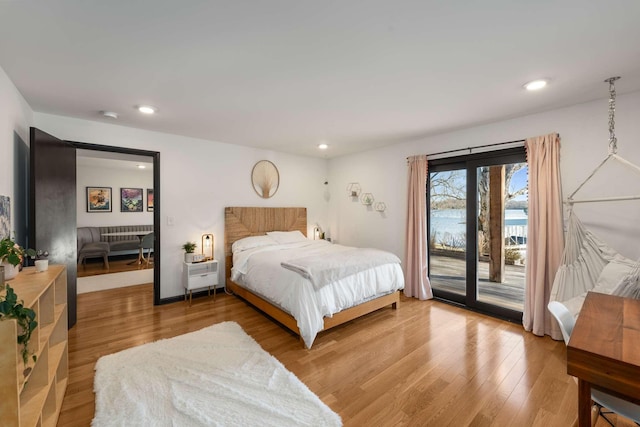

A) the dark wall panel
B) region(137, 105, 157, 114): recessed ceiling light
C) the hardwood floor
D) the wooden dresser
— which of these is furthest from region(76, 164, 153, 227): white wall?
the wooden dresser

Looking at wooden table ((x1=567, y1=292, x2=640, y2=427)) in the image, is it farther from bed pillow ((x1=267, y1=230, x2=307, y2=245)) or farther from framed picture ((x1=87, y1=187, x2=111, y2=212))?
framed picture ((x1=87, y1=187, x2=111, y2=212))

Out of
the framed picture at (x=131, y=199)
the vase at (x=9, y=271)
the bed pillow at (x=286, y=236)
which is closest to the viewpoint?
the vase at (x=9, y=271)

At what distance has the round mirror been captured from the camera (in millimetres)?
4621

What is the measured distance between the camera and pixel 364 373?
221cm

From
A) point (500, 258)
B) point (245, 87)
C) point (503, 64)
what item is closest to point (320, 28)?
point (245, 87)

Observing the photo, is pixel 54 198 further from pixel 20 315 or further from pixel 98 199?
pixel 98 199

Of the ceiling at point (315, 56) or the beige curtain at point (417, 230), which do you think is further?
the beige curtain at point (417, 230)

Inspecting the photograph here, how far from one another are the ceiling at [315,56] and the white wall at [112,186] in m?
4.63

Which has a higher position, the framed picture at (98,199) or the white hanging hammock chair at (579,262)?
the framed picture at (98,199)

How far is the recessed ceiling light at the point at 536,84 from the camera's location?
7.20 feet

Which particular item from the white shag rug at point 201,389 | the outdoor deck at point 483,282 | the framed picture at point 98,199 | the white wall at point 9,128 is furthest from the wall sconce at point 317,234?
the framed picture at point 98,199

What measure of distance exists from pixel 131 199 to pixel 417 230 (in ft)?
24.3

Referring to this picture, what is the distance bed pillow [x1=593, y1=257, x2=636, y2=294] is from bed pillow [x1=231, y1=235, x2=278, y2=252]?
3.67 meters

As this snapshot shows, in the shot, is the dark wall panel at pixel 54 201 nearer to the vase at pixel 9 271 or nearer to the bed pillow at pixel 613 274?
the vase at pixel 9 271
